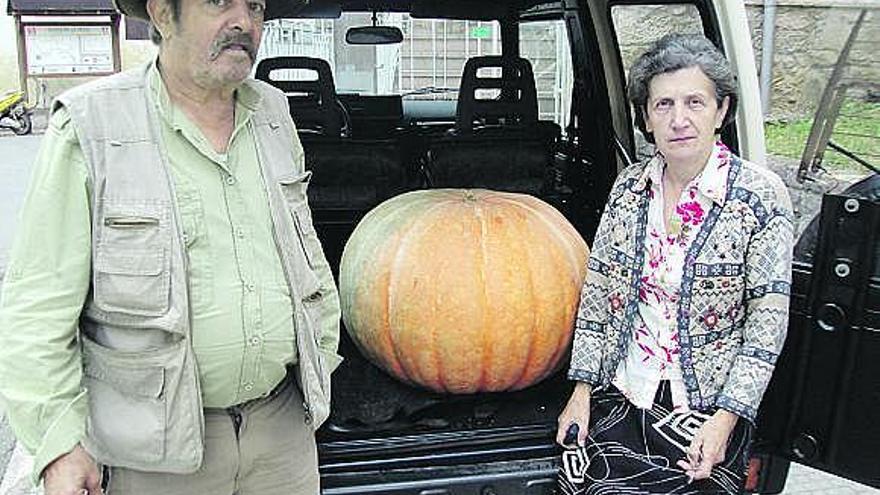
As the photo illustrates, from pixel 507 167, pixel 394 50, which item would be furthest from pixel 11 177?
pixel 507 167

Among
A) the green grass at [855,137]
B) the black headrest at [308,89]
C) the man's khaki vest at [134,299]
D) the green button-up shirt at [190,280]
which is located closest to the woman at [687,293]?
the green grass at [855,137]

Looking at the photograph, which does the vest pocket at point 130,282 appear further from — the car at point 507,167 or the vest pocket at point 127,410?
the car at point 507,167

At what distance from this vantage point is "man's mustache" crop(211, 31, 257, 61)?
2053 mm

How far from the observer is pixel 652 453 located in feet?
8.09

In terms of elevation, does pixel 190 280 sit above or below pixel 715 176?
below

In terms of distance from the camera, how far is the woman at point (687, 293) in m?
2.35

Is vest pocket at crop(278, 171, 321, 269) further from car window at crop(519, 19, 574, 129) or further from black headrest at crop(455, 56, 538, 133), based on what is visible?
black headrest at crop(455, 56, 538, 133)

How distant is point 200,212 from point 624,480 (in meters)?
1.27

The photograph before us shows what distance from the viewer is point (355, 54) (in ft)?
18.5

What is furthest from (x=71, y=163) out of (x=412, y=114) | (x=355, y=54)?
(x=412, y=114)

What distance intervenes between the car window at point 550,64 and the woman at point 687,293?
7.37ft

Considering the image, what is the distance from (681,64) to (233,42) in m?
1.09

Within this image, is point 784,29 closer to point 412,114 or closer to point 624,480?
point 412,114

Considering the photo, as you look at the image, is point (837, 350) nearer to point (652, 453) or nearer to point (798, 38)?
point (652, 453)
